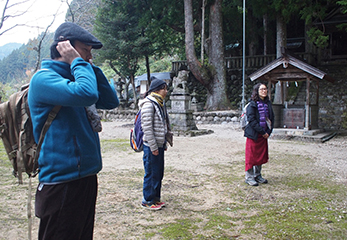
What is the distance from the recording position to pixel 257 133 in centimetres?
459

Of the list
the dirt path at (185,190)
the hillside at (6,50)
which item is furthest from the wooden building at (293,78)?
the hillside at (6,50)

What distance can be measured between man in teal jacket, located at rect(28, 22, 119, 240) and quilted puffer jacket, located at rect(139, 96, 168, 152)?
1.78 metres

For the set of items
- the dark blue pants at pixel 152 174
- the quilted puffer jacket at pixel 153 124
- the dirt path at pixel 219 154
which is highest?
the quilted puffer jacket at pixel 153 124

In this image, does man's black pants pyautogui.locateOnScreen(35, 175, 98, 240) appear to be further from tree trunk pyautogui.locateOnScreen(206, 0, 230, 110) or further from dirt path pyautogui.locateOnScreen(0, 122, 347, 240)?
tree trunk pyautogui.locateOnScreen(206, 0, 230, 110)

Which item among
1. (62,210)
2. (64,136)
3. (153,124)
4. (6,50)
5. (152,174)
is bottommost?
(152,174)

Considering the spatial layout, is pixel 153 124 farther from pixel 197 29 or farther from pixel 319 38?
pixel 197 29

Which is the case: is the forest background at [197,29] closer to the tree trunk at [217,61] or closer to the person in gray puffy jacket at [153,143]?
the tree trunk at [217,61]

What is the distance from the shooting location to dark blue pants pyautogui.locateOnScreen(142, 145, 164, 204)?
3.54 metres

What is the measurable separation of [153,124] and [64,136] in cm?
203

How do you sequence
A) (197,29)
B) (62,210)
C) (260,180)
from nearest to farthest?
(62,210) < (260,180) < (197,29)

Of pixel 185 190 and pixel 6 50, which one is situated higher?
pixel 6 50

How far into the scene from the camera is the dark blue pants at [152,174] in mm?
3535

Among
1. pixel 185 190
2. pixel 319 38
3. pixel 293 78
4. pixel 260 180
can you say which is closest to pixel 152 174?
pixel 185 190

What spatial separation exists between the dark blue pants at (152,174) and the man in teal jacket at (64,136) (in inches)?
72.0
